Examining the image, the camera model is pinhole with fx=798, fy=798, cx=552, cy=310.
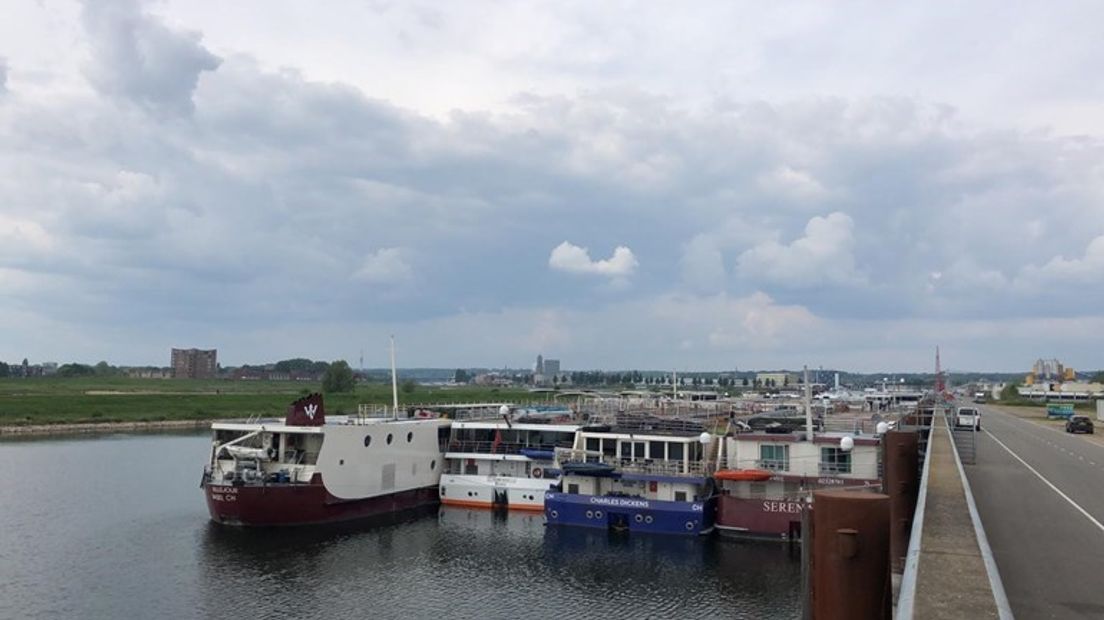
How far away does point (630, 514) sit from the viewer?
165ft

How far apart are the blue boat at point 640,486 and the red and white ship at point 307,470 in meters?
11.7

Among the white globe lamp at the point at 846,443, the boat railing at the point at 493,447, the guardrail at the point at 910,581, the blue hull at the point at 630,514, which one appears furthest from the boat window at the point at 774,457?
the guardrail at the point at 910,581

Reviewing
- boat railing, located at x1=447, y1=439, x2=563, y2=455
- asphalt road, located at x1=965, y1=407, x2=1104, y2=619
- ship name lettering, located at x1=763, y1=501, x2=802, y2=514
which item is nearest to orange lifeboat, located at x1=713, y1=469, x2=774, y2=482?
ship name lettering, located at x1=763, y1=501, x2=802, y2=514

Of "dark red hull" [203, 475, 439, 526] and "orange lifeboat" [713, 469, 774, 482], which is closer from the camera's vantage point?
"orange lifeboat" [713, 469, 774, 482]

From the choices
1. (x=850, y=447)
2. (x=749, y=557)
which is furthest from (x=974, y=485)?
(x=749, y=557)

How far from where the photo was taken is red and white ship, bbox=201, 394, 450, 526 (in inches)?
1965

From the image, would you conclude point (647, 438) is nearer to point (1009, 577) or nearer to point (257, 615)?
point (257, 615)

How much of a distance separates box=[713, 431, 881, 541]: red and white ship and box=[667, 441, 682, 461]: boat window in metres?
2.96

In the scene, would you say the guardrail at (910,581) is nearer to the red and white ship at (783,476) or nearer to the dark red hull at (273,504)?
the red and white ship at (783,476)

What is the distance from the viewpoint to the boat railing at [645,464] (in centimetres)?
5138

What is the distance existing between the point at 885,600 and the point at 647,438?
38.7 m

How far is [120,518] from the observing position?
174ft

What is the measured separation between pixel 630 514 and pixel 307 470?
21.1 m

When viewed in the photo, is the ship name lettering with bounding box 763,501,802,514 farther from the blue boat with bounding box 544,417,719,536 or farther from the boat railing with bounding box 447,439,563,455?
the boat railing with bounding box 447,439,563,455
